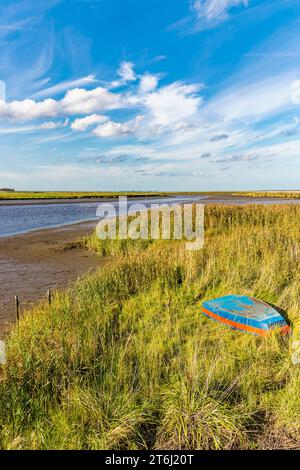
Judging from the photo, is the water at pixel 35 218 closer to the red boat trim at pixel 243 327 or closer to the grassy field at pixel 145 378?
the grassy field at pixel 145 378

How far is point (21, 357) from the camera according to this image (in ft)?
15.1

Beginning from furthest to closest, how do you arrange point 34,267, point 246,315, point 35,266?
point 35,266 → point 34,267 → point 246,315

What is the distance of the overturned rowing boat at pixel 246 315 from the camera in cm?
598

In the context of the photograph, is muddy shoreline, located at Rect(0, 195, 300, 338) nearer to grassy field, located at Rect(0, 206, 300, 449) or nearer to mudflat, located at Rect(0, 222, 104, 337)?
mudflat, located at Rect(0, 222, 104, 337)

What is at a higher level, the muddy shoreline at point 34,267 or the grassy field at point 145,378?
the grassy field at point 145,378

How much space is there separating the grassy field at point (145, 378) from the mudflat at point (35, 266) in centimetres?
204

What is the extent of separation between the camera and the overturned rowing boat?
19.6 feet

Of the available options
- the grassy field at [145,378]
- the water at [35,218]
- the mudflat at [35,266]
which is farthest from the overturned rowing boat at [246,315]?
the water at [35,218]

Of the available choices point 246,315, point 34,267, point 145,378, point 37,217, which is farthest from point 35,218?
point 145,378

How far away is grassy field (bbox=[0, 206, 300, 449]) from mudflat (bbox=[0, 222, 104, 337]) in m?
2.04

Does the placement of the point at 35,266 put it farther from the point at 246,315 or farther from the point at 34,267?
the point at 246,315

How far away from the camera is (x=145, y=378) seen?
4.42 m

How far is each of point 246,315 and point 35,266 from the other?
9.72 meters
